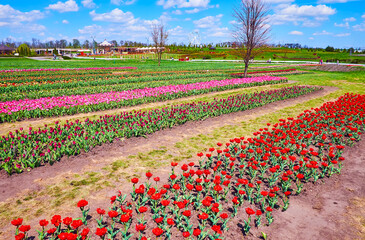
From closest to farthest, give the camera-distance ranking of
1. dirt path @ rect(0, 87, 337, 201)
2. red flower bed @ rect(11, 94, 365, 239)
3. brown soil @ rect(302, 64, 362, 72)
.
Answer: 1. red flower bed @ rect(11, 94, 365, 239)
2. dirt path @ rect(0, 87, 337, 201)
3. brown soil @ rect(302, 64, 362, 72)

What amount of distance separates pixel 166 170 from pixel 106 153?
2311mm

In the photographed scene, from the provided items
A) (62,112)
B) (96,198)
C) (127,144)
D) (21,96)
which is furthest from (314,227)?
(21,96)

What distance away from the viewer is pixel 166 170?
19.8ft

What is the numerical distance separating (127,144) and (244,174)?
4187mm

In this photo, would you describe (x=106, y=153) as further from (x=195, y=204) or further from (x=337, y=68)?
(x=337, y=68)

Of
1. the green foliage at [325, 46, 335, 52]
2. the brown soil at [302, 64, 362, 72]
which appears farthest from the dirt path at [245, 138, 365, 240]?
the green foliage at [325, 46, 335, 52]

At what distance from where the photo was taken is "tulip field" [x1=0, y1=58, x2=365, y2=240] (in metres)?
3.87

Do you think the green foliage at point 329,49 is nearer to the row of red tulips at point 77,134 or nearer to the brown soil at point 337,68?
the brown soil at point 337,68

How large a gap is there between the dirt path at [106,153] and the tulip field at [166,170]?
0.14 ft

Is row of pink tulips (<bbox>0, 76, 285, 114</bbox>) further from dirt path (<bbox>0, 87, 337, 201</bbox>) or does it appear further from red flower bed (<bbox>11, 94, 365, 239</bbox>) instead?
red flower bed (<bbox>11, 94, 365, 239</bbox>)

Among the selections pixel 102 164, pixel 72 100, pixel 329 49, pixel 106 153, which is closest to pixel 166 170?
pixel 102 164

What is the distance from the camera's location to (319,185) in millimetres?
5387

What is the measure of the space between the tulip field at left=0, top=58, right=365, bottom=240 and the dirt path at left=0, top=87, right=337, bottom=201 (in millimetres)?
42

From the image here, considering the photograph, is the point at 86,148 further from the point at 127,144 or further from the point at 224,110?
the point at 224,110
